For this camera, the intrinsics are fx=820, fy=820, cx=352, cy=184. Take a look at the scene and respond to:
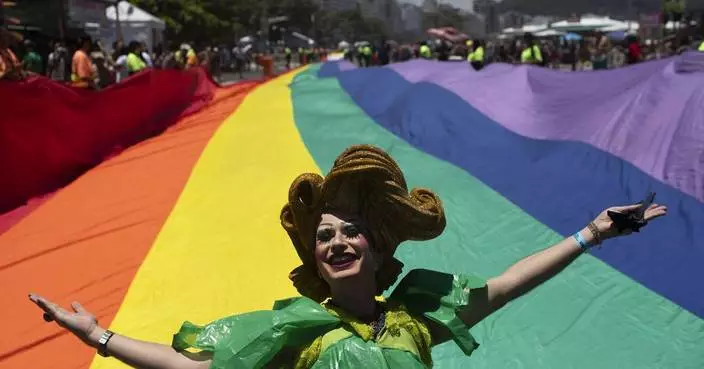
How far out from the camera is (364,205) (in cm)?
145

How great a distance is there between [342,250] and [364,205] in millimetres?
98

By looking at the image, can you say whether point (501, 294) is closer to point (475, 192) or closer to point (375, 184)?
point (375, 184)

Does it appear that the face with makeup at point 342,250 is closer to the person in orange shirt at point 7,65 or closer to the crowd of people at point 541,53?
the person in orange shirt at point 7,65

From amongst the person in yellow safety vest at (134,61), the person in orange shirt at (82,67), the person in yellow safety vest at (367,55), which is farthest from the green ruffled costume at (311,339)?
the person in yellow safety vest at (367,55)

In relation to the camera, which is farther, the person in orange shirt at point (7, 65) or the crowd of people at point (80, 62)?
the crowd of people at point (80, 62)

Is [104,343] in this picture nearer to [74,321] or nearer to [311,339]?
[74,321]

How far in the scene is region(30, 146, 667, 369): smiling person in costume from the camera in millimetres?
1326

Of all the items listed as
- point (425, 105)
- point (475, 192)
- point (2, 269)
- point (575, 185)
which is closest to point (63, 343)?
point (2, 269)

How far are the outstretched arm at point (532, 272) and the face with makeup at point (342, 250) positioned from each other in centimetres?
22

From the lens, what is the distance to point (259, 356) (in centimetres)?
131

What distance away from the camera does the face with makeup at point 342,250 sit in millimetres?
1398

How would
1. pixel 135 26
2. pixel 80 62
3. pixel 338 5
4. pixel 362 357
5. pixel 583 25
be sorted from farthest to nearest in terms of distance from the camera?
pixel 338 5 → pixel 583 25 → pixel 135 26 → pixel 80 62 → pixel 362 357

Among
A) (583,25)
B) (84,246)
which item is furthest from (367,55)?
(84,246)

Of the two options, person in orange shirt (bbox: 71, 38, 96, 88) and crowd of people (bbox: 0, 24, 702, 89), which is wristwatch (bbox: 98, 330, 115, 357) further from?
person in orange shirt (bbox: 71, 38, 96, 88)
